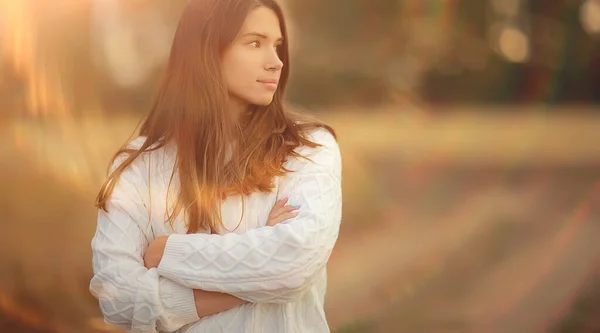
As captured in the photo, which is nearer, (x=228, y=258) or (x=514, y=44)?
(x=228, y=258)

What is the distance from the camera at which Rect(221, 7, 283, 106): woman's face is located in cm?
133

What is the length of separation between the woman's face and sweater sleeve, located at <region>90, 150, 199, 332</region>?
1.03 ft

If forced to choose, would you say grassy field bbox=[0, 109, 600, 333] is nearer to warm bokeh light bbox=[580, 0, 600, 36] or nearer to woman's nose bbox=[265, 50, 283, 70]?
warm bokeh light bbox=[580, 0, 600, 36]

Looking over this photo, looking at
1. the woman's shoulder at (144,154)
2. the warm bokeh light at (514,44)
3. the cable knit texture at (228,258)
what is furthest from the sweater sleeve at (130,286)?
the warm bokeh light at (514,44)

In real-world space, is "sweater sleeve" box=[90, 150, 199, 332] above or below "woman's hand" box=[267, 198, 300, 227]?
below

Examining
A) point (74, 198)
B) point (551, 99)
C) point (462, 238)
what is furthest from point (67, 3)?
point (551, 99)

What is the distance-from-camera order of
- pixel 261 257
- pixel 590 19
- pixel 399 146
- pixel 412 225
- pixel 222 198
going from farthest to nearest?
pixel 590 19 → pixel 399 146 → pixel 412 225 → pixel 222 198 → pixel 261 257

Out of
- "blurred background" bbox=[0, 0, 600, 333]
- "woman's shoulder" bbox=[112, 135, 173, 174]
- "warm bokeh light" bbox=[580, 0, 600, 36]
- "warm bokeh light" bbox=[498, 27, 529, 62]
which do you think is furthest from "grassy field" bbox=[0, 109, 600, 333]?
"woman's shoulder" bbox=[112, 135, 173, 174]

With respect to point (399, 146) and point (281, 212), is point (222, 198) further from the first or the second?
point (399, 146)

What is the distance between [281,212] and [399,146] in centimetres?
262

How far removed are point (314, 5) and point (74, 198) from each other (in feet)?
5.02

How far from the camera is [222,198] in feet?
4.23

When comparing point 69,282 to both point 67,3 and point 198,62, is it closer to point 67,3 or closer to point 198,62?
point 67,3

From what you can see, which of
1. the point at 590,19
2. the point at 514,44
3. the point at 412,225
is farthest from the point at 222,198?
the point at 590,19
